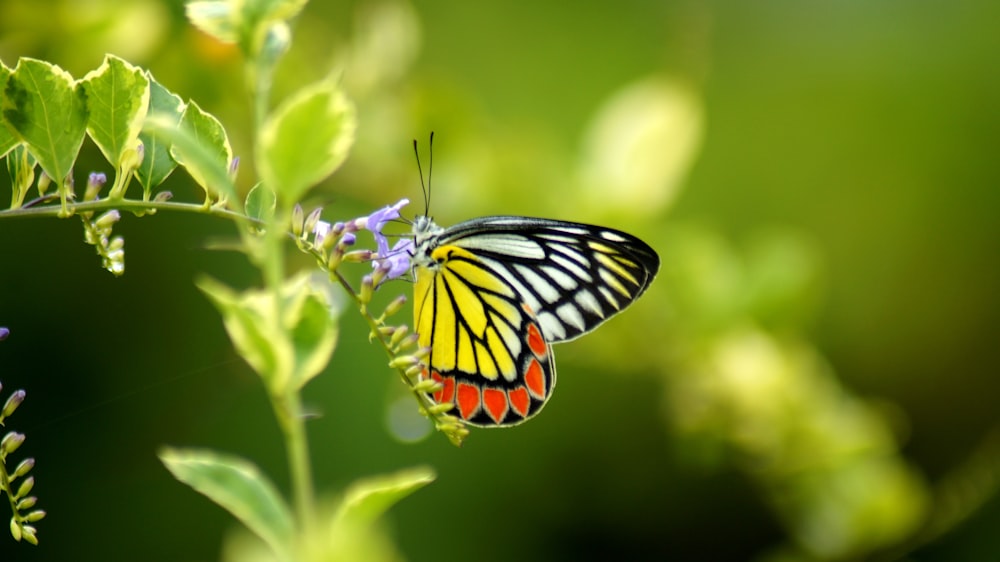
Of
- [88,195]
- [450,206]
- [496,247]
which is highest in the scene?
[450,206]

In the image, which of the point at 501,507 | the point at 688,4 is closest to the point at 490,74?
the point at 688,4

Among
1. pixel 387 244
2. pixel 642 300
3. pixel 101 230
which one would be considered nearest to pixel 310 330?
pixel 101 230

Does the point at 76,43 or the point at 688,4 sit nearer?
the point at 76,43

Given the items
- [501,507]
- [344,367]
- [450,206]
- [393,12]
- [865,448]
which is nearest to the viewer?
[393,12]

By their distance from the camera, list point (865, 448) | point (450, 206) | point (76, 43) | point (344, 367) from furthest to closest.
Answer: point (344, 367) → point (865, 448) → point (450, 206) → point (76, 43)

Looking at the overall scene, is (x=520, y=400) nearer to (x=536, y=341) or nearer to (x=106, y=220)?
(x=536, y=341)

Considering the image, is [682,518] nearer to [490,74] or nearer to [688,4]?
[490,74]
